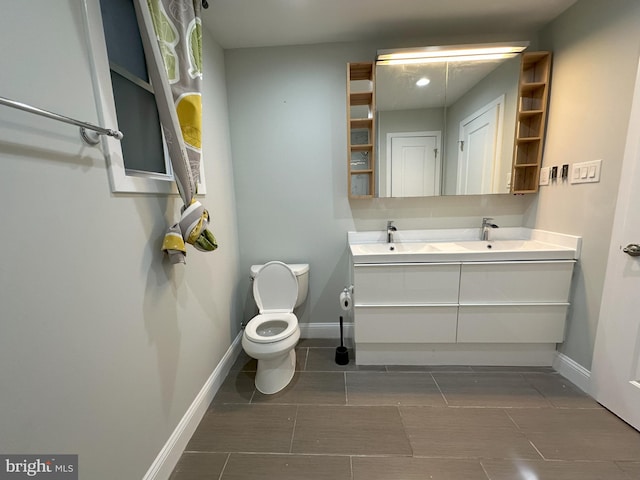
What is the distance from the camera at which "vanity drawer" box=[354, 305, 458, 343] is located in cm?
188

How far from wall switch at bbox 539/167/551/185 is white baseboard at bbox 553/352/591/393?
1262mm

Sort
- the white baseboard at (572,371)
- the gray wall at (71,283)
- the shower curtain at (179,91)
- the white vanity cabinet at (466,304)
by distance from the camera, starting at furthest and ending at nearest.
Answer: the white vanity cabinet at (466,304), the white baseboard at (572,371), the shower curtain at (179,91), the gray wall at (71,283)

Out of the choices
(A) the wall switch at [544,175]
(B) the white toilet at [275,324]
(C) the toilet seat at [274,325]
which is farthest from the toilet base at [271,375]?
(A) the wall switch at [544,175]

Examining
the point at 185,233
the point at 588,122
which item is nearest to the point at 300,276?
the point at 185,233

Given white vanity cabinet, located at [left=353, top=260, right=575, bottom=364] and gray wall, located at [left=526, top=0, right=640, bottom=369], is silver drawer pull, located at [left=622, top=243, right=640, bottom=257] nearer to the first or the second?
gray wall, located at [left=526, top=0, right=640, bottom=369]

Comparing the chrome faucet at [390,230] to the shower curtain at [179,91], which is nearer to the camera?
the shower curtain at [179,91]

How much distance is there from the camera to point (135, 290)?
109 centimetres

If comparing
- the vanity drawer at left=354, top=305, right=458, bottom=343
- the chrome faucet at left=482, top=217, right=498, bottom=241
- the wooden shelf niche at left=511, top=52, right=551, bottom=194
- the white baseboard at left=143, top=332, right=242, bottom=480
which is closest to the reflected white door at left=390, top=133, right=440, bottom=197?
the chrome faucet at left=482, top=217, right=498, bottom=241

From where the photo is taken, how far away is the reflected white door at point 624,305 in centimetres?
137

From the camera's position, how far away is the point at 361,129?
2092mm

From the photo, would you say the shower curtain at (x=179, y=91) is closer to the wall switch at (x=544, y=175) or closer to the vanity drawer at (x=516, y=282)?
the vanity drawer at (x=516, y=282)

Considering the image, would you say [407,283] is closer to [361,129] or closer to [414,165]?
[414,165]

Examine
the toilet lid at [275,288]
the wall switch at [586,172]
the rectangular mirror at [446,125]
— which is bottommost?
the toilet lid at [275,288]

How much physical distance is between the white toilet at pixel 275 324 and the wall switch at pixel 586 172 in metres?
1.97
